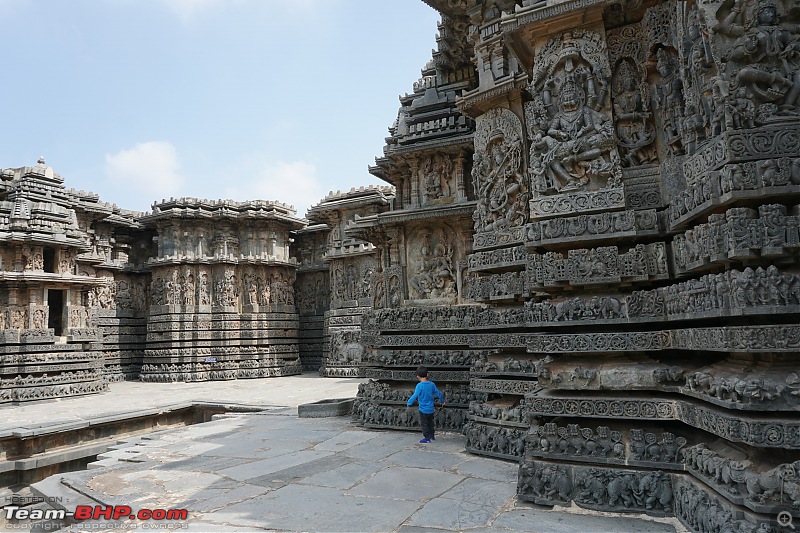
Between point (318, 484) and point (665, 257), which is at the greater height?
point (665, 257)

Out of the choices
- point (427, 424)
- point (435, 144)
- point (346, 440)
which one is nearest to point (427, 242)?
point (435, 144)

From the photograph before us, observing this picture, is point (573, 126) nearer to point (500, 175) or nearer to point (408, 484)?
point (500, 175)

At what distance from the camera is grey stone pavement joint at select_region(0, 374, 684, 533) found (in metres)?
4.95

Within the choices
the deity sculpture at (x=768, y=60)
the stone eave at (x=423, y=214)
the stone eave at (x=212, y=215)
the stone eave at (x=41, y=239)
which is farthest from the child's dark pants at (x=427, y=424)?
the stone eave at (x=212, y=215)

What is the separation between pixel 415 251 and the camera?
11695 millimetres

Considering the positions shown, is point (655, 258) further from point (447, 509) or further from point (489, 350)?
point (489, 350)

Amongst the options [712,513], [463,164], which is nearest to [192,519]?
[712,513]

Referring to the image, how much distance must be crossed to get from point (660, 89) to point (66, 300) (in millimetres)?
22621

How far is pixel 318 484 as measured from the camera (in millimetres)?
6461

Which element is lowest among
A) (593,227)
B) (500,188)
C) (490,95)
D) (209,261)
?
(593,227)

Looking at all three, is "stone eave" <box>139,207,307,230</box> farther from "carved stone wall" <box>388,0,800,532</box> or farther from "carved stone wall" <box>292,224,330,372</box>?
"carved stone wall" <box>388,0,800,532</box>

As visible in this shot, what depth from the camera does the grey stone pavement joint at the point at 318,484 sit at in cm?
495

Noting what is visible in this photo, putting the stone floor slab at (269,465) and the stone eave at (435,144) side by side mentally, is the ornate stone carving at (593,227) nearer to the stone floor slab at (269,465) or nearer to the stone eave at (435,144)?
the stone floor slab at (269,465)

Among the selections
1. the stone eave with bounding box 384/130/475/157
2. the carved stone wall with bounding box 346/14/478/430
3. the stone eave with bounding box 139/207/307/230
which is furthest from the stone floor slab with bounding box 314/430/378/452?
the stone eave with bounding box 139/207/307/230
